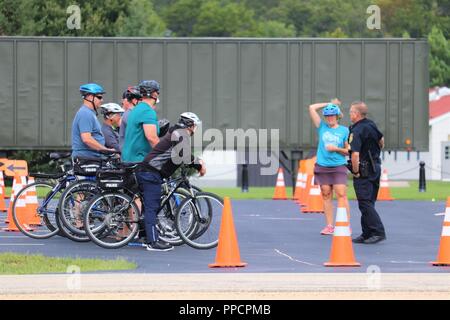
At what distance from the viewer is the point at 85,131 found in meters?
17.8

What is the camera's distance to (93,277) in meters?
13.0

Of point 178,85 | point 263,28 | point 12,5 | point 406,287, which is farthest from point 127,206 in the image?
point 263,28

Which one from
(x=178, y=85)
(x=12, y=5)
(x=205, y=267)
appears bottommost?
(x=205, y=267)

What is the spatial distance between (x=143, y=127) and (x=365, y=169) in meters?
3.32

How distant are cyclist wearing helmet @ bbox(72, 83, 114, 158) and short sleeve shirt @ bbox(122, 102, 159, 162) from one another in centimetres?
96

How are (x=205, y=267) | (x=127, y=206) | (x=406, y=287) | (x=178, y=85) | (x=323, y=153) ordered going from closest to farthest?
(x=406, y=287) → (x=205, y=267) → (x=127, y=206) → (x=323, y=153) → (x=178, y=85)

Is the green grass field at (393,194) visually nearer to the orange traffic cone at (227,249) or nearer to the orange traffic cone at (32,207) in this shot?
the orange traffic cone at (32,207)

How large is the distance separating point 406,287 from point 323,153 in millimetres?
6634

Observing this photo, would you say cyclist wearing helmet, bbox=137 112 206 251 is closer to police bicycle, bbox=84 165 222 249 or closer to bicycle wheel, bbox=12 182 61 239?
police bicycle, bbox=84 165 222 249

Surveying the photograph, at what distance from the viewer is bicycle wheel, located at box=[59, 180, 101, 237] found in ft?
56.6

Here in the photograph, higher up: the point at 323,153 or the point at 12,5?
the point at 12,5

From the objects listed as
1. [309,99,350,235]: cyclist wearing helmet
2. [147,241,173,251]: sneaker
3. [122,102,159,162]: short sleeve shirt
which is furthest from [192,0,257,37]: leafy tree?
[147,241,173,251]: sneaker

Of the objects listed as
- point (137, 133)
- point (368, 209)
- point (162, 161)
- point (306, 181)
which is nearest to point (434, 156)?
point (306, 181)
